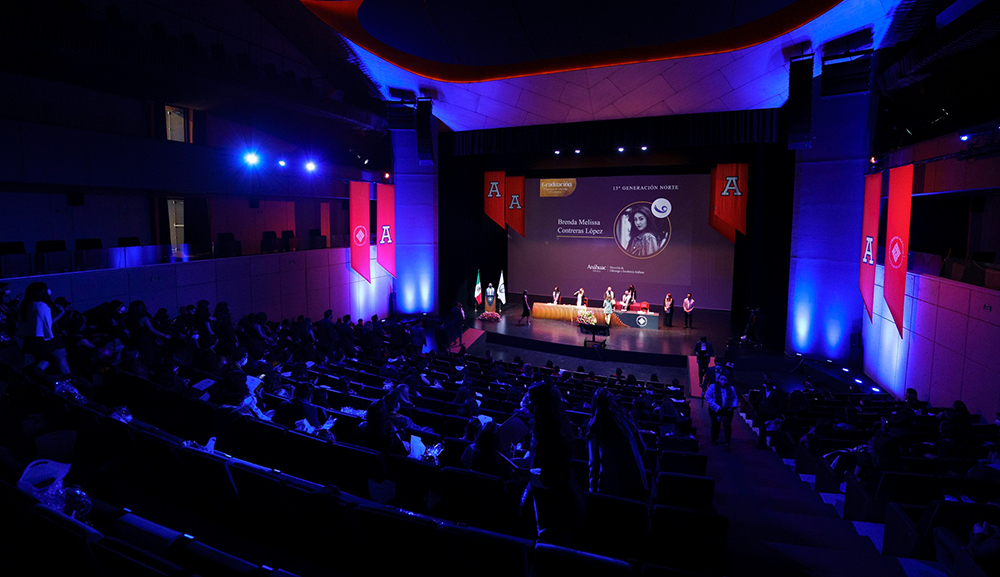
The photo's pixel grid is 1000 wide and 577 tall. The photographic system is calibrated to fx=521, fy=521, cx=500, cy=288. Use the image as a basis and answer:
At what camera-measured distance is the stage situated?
15.3 meters

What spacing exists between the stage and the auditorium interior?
15 centimetres

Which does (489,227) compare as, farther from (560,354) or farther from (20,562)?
(20,562)

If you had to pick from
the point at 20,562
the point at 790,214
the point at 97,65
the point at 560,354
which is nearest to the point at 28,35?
the point at 97,65

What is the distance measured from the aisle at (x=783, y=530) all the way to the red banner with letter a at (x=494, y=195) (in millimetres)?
14775

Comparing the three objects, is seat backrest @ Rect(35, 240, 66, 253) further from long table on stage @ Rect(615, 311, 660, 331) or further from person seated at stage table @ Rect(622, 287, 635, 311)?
person seated at stage table @ Rect(622, 287, 635, 311)

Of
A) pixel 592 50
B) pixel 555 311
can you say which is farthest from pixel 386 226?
pixel 592 50

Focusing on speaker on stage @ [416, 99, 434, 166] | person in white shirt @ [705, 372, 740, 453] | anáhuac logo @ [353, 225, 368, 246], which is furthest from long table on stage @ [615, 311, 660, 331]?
person in white shirt @ [705, 372, 740, 453]

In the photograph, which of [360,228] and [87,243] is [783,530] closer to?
[360,228]

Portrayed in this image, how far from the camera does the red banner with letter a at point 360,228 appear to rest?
17.0m

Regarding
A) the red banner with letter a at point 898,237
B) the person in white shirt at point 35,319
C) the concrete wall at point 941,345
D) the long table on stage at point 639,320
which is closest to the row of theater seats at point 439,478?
the person in white shirt at point 35,319

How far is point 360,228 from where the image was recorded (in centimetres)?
1753

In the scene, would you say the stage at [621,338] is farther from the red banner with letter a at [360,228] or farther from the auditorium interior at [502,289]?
the red banner with letter a at [360,228]

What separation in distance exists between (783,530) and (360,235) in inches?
604

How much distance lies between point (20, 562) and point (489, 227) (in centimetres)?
1971
